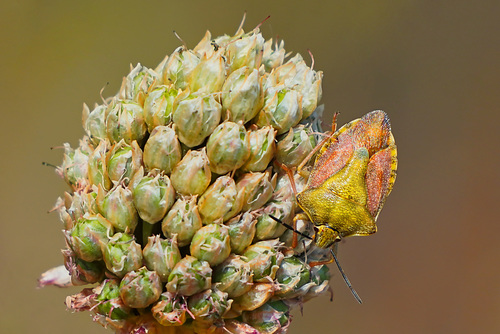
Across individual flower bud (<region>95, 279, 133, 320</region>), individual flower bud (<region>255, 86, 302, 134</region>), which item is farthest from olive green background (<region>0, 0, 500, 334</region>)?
individual flower bud (<region>255, 86, 302, 134</region>)

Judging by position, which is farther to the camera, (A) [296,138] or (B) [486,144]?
(B) [486,144]

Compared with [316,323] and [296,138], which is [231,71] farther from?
[316,323]

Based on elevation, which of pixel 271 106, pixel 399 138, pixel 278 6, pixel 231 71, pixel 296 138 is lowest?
pixel 399 138

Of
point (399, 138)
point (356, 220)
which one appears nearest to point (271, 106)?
point (356, 220)

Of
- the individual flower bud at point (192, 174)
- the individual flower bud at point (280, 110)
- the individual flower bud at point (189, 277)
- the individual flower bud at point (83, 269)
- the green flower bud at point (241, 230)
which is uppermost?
the individual flower bud at point (280, 110)

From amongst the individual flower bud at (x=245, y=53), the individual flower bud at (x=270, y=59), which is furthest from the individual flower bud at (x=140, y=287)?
the individual flower bud at (x=270, y=59)

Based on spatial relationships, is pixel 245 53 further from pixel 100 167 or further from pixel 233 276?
pixel 233 276

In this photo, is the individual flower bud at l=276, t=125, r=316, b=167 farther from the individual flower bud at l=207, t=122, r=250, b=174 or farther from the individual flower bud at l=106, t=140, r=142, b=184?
the individual flower bud at l=106, t=140, r=142, b=184

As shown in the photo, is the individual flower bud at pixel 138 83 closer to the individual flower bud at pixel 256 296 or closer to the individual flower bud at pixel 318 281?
the individual flower bud at pixel 256 296
